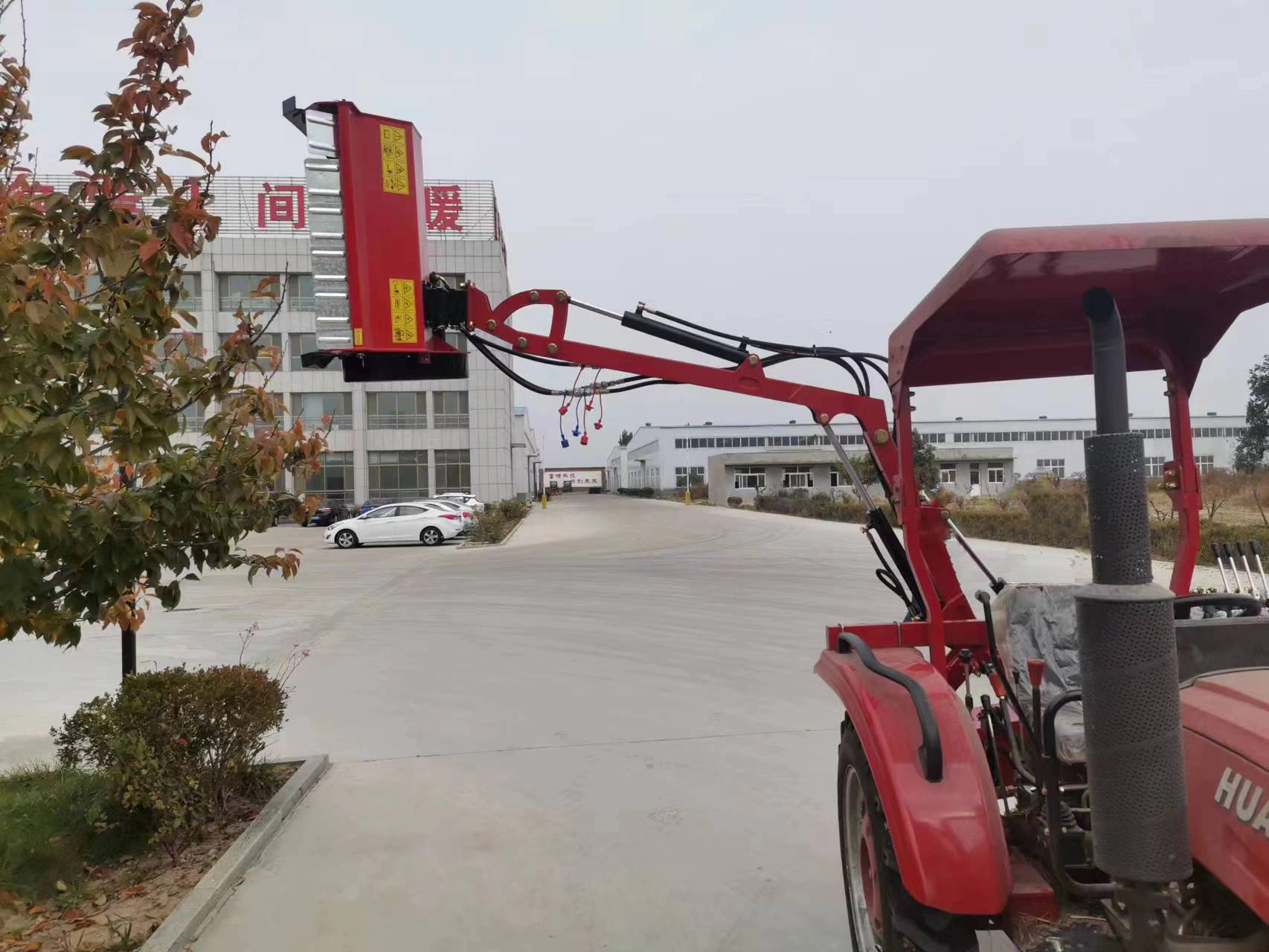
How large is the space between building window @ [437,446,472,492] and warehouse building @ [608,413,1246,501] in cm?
1778

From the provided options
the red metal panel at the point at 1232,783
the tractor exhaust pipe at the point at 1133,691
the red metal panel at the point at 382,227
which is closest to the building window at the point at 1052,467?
the red metal panel at the point at 1232,783

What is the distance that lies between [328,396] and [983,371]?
44.2 metres

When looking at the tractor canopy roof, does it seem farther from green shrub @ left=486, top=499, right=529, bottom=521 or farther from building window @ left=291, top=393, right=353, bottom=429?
building window @ left=291, top=393, right=353, bottom=429

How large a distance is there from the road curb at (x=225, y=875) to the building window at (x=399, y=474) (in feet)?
136

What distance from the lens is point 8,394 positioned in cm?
223

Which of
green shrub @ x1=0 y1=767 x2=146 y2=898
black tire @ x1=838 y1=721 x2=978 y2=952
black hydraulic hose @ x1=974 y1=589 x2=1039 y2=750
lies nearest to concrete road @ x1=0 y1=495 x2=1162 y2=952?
black tire @ x1=838 y1=721 x2=978 y2=952

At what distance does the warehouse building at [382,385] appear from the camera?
42.6 m

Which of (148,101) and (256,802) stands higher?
(148,101)

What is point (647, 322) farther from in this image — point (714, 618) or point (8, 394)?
point (714, 618)

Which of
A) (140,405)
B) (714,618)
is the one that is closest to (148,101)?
(140,405)

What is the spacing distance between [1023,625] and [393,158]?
116 inches

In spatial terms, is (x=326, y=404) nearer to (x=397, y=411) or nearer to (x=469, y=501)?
(x=397, y=411)

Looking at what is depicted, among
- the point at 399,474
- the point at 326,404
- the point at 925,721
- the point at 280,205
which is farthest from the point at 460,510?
the point at 925,721

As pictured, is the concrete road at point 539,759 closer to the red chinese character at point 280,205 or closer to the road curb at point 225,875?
the road curb at point 225,875
